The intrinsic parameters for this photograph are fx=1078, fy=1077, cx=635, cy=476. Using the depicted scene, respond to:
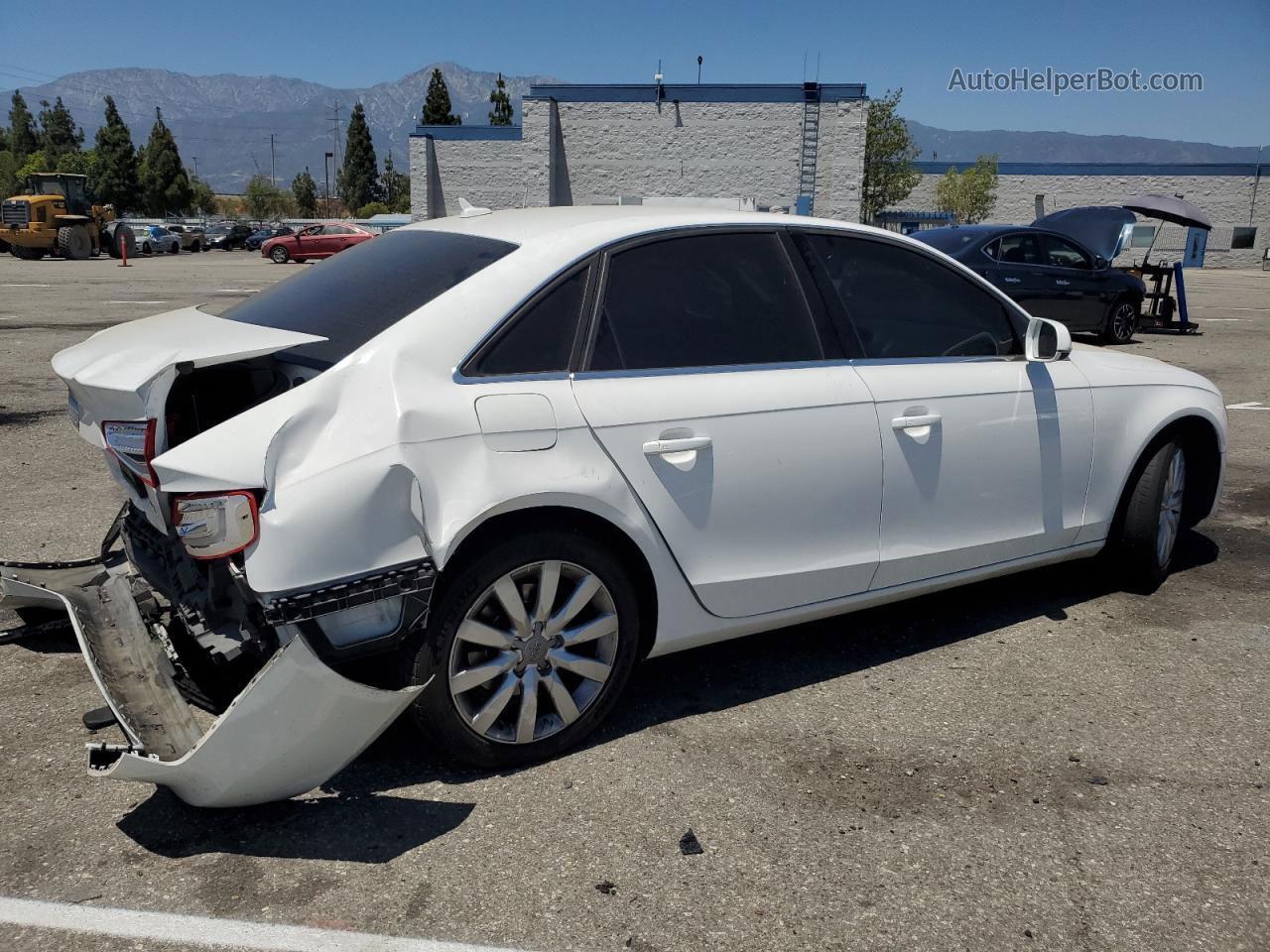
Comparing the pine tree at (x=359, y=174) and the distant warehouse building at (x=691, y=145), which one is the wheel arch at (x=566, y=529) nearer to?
the distant warehouse building at (x=691, y=145)

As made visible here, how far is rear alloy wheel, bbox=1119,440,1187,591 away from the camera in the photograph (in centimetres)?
467

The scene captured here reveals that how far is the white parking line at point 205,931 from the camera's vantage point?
8.11ft

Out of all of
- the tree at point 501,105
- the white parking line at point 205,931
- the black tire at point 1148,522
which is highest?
the tree at point 501,105

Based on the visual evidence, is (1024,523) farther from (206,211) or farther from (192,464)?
(206,211)

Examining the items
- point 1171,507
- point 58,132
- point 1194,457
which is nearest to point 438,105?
point 58,132

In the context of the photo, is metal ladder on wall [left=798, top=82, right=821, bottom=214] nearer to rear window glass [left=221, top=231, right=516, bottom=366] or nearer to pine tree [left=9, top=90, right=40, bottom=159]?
rear window glass [left=221, top=231, right=516, bottom=366]

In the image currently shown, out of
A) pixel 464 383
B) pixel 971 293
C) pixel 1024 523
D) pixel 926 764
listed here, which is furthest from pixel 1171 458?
pixel 464 383

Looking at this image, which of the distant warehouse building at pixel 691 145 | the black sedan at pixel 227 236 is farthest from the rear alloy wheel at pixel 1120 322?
the black sedan at pixel 227 236

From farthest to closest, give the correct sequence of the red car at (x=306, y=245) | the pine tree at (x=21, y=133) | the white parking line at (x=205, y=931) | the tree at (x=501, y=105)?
the pine tree at (x=21, y=133) < the tree at (x=501, y=105) < the red car at (x=306, y=245) < the white parking line at (x=205, y=931)

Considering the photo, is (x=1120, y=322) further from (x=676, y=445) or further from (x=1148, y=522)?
(x=676, y=445)

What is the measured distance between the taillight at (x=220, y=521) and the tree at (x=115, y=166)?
86750 millimetres

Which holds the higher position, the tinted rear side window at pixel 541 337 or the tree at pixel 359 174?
the tree at pixel 359 174

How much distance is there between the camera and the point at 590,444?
10.3 feet

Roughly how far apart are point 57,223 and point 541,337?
37121mm
